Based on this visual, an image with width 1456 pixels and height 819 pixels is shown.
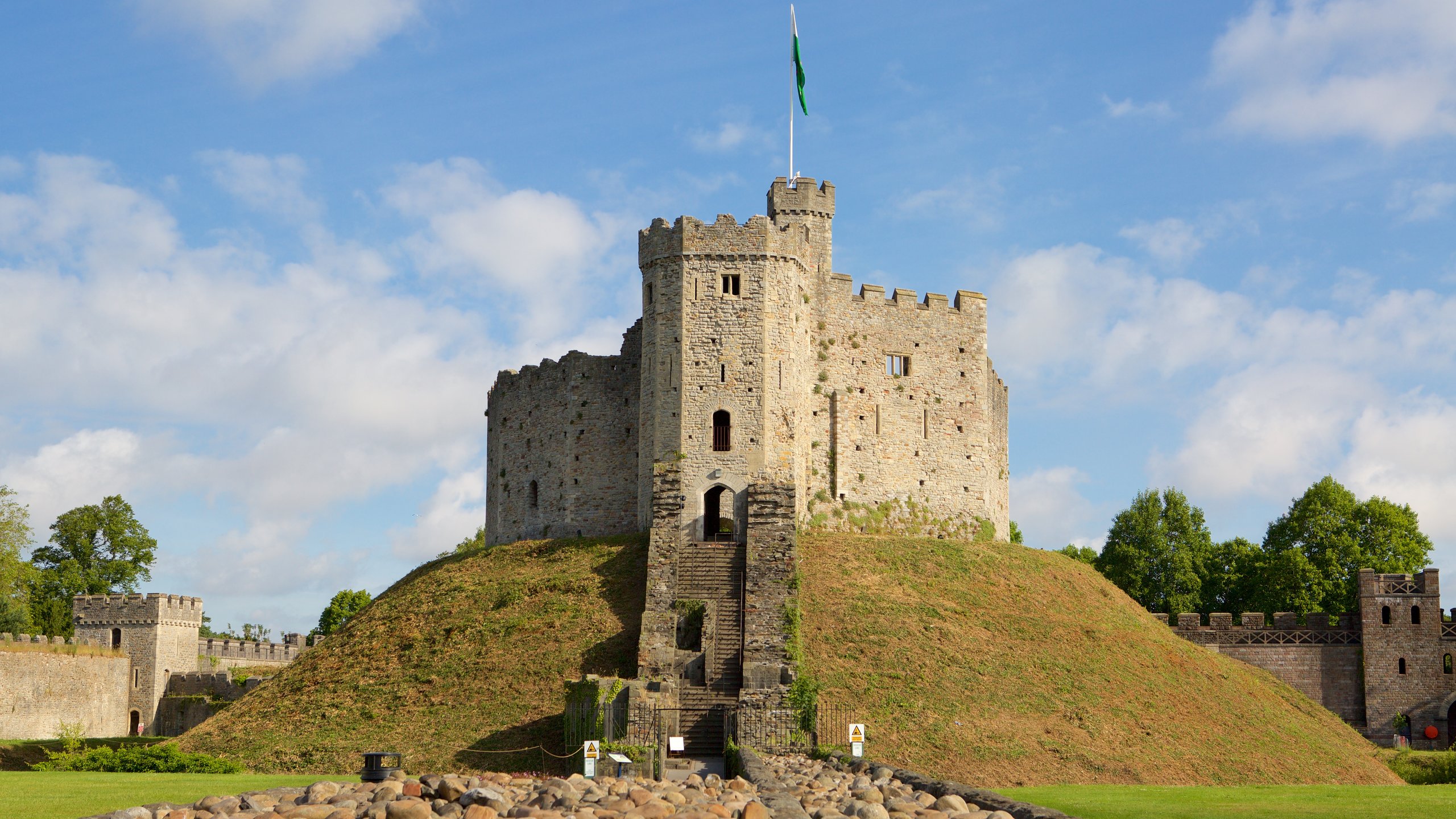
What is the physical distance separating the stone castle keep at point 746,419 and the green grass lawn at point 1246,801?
1471cm

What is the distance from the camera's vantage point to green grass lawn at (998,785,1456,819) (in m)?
19.7

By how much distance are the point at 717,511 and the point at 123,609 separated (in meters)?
36.0

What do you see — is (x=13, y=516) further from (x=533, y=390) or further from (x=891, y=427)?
(x=891, y=427)

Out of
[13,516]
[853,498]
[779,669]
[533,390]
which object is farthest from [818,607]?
[13,516]

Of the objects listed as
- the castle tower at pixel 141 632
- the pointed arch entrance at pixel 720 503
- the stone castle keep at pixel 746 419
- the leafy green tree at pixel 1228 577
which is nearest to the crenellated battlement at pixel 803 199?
the stone castle keep at pixel 746 419

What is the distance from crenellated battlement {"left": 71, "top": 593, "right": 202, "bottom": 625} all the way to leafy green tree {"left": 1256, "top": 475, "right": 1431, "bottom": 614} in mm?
55111

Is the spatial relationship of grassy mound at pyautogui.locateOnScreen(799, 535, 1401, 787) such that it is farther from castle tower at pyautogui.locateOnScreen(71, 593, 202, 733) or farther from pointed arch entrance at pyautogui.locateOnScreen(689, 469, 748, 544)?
castle tower at pyautogui.locateOnScreen(71, 593, 202, 733)

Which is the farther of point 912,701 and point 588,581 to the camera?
point 588,581

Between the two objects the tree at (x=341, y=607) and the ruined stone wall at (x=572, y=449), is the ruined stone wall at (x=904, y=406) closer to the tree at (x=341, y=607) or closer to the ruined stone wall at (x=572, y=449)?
the ruined stone wall at (x=572, y=449)

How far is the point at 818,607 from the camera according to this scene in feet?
133

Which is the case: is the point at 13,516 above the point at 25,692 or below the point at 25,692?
above

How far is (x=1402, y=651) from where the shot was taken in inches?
2338

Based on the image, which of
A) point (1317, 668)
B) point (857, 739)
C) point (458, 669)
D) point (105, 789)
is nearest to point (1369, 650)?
point (1317, 668)

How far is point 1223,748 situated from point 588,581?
19.7 m
